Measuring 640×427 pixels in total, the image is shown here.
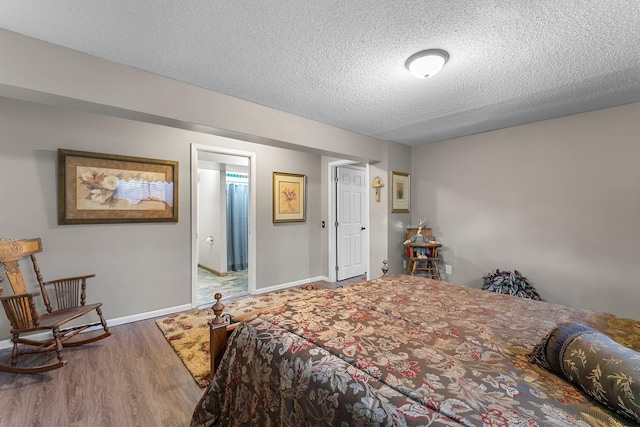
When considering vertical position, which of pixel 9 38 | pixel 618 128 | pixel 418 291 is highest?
pixel 9 38

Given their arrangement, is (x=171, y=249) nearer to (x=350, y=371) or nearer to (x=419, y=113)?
(x=350, y=371)

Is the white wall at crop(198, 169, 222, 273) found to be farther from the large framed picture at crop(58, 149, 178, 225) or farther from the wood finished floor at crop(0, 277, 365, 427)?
the wood finished floor at crop(0, 277, 365, 427)

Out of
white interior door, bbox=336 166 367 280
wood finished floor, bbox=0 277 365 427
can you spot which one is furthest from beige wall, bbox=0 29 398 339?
white interior door, bbox=336 166 367 280

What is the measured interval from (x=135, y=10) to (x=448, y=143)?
3701 millimetres

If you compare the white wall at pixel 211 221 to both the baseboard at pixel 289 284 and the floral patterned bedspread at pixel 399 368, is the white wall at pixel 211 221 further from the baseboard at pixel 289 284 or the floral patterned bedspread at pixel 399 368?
the floral patterned bedspread at pixel 399 368

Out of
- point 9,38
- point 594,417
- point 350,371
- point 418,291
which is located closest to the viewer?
point 594,417

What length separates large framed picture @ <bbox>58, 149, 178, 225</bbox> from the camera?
2.77 meters

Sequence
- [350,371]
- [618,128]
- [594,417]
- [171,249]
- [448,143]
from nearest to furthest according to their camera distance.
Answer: [594,417]
[350,371]
[618,128]
[171,249]
[448,143]

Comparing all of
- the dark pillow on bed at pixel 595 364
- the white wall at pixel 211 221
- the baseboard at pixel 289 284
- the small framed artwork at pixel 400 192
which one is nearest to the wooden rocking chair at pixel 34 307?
the baseboard at pixel 289 284

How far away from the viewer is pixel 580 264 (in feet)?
9.35

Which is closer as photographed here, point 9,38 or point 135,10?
point 135,10

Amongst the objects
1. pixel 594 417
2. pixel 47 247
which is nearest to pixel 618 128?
pixel 594 417

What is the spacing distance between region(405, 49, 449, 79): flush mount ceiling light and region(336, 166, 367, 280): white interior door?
2944 mm

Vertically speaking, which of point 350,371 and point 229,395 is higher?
point 350,371
